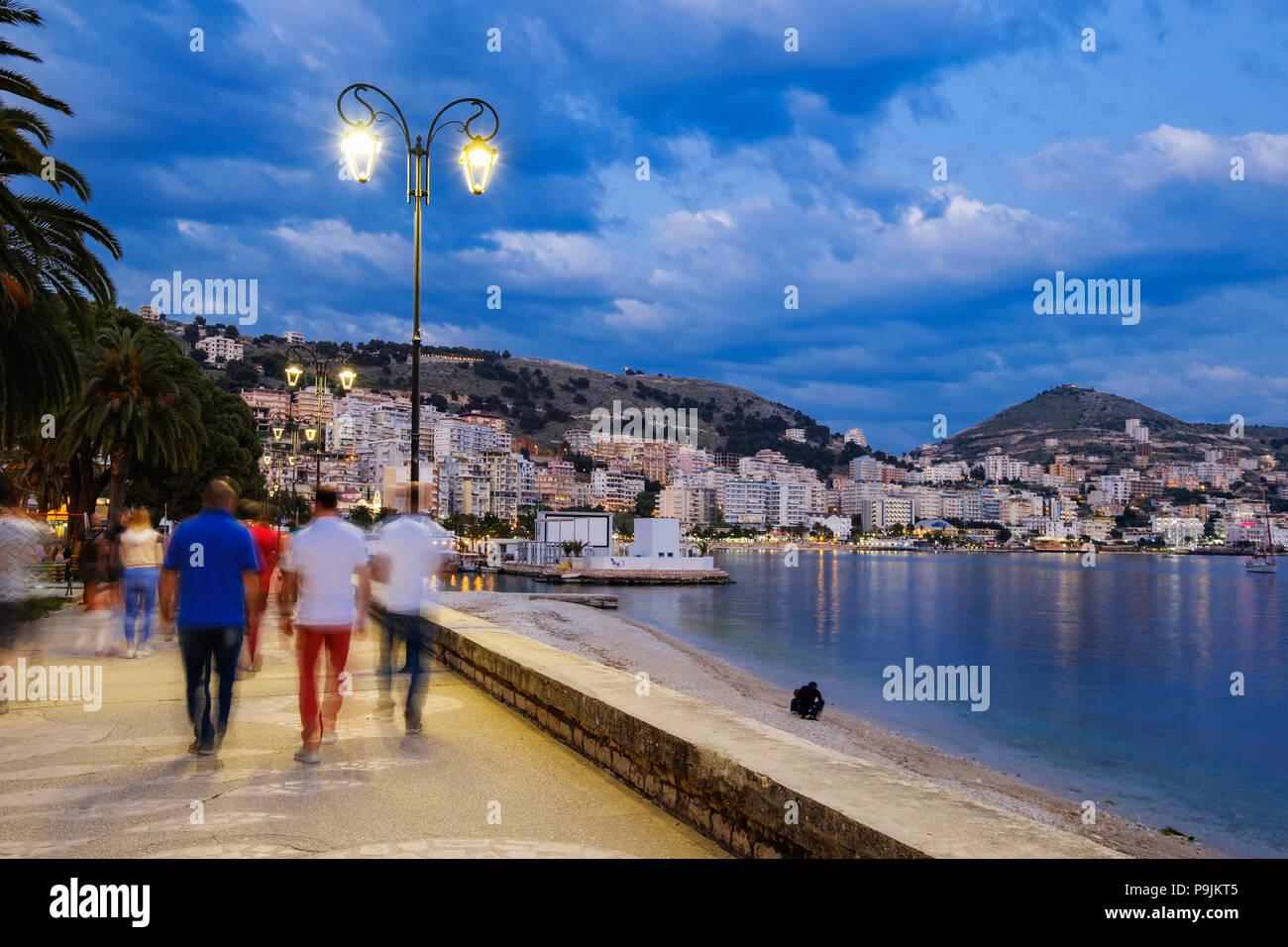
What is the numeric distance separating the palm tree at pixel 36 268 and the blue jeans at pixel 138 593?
4562 millimetres

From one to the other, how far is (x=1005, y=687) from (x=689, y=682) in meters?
12.9

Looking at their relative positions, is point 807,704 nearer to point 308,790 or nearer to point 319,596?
point 319,596

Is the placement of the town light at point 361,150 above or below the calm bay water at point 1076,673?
above

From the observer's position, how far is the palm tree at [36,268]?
11.9 meters

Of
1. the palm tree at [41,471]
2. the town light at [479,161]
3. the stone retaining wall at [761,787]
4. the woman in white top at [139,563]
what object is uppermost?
the town light at [479,161]

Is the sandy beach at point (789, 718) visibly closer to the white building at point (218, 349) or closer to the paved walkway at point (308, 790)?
the paved walkway at point (308, 790)

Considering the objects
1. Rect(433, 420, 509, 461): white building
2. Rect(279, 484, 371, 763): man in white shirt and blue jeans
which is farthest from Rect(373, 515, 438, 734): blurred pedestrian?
Rect(433, 420, 509, 461): white building

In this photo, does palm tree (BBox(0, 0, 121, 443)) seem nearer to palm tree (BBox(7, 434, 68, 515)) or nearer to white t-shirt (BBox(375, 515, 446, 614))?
white t-shirt (BBox(375, 515, 446, 614))

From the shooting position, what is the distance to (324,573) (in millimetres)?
5598

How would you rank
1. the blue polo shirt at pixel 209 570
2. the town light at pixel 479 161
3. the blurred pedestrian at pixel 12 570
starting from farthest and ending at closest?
the town light at pixel 479 161
the blurred pedestrian at pixel 12 570
the blue polo shirt at pixel 209 570

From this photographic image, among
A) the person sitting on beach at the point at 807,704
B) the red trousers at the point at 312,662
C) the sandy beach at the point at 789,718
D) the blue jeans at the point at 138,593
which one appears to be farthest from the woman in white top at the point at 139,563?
the person sitting on beach at the point at 807,704

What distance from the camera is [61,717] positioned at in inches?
275
